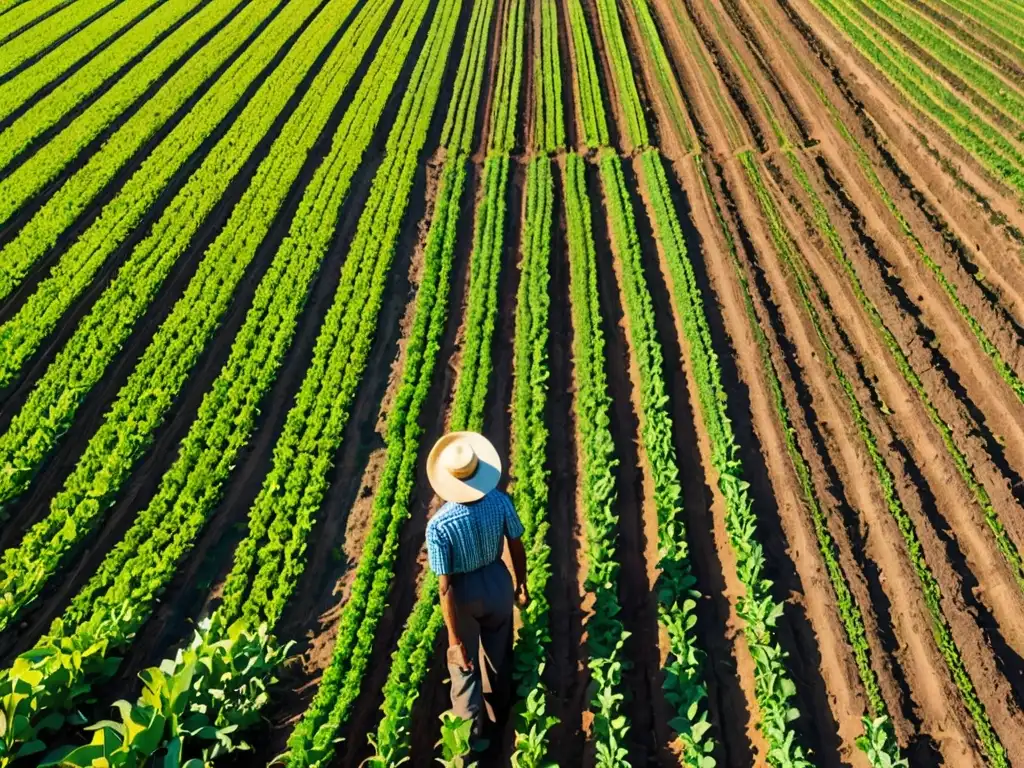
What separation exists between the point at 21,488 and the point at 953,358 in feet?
42.3

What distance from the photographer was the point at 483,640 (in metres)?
6.00

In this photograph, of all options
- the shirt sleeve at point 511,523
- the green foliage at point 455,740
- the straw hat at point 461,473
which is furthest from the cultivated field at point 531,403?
the straw hat at point 461,473

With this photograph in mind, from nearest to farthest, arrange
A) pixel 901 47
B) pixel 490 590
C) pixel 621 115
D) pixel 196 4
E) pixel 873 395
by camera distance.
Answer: pixel 490 590 < pixel 873 395 < pixel 621 115 < pixel 901 47 < pixel 196 4

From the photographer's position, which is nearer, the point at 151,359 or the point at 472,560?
the point at 472,560

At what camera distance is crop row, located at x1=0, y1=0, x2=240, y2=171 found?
16.4 m

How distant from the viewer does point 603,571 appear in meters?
7.66

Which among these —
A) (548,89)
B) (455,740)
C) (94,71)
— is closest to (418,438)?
(455,740)

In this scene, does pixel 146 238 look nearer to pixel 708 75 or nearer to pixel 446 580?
pixel 446 580

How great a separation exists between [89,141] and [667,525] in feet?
49.9

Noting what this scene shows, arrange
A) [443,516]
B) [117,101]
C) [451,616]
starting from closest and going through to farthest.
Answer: [443,516] → [451,616] → [117,101]

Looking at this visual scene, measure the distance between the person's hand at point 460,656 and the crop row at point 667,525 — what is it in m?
1.99

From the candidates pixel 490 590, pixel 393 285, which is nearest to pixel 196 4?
pixel 393 285

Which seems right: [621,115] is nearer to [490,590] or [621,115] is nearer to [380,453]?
[380,453]

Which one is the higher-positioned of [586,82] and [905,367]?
[586,82]
